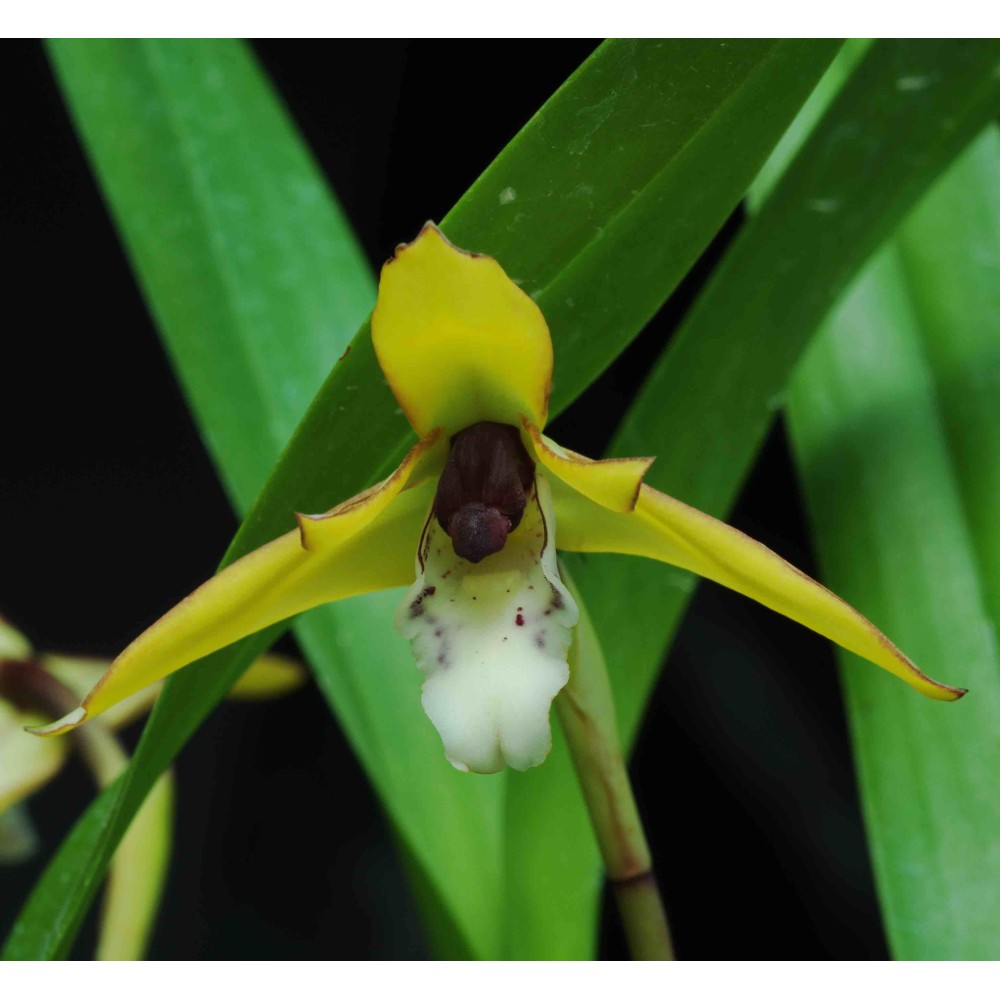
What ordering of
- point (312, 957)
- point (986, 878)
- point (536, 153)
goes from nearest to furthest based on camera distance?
point (536, 153) → point (986, 878) → point (312, 957)

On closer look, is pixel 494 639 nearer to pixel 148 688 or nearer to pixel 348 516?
pixel 348 516

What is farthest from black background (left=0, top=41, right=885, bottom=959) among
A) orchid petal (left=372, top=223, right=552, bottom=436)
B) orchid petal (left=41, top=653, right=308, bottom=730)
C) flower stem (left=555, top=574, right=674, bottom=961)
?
orchid petal (left=372, top=223, right=552, bottom=436)

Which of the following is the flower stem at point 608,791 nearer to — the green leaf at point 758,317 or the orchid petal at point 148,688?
the green leaf at point 758,317

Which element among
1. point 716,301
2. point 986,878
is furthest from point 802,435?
point 986,878

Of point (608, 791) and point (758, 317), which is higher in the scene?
point (758, 317)

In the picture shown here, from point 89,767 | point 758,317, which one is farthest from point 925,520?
point 89,767

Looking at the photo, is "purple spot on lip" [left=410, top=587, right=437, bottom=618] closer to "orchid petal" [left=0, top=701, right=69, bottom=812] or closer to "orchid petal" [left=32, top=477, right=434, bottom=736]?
"orchid petal" [left=32, top=477, right=434, bottom=736]

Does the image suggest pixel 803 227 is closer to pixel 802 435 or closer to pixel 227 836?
pixel 802 435

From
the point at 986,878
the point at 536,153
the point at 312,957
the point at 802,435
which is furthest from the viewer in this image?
the point at 312,957
